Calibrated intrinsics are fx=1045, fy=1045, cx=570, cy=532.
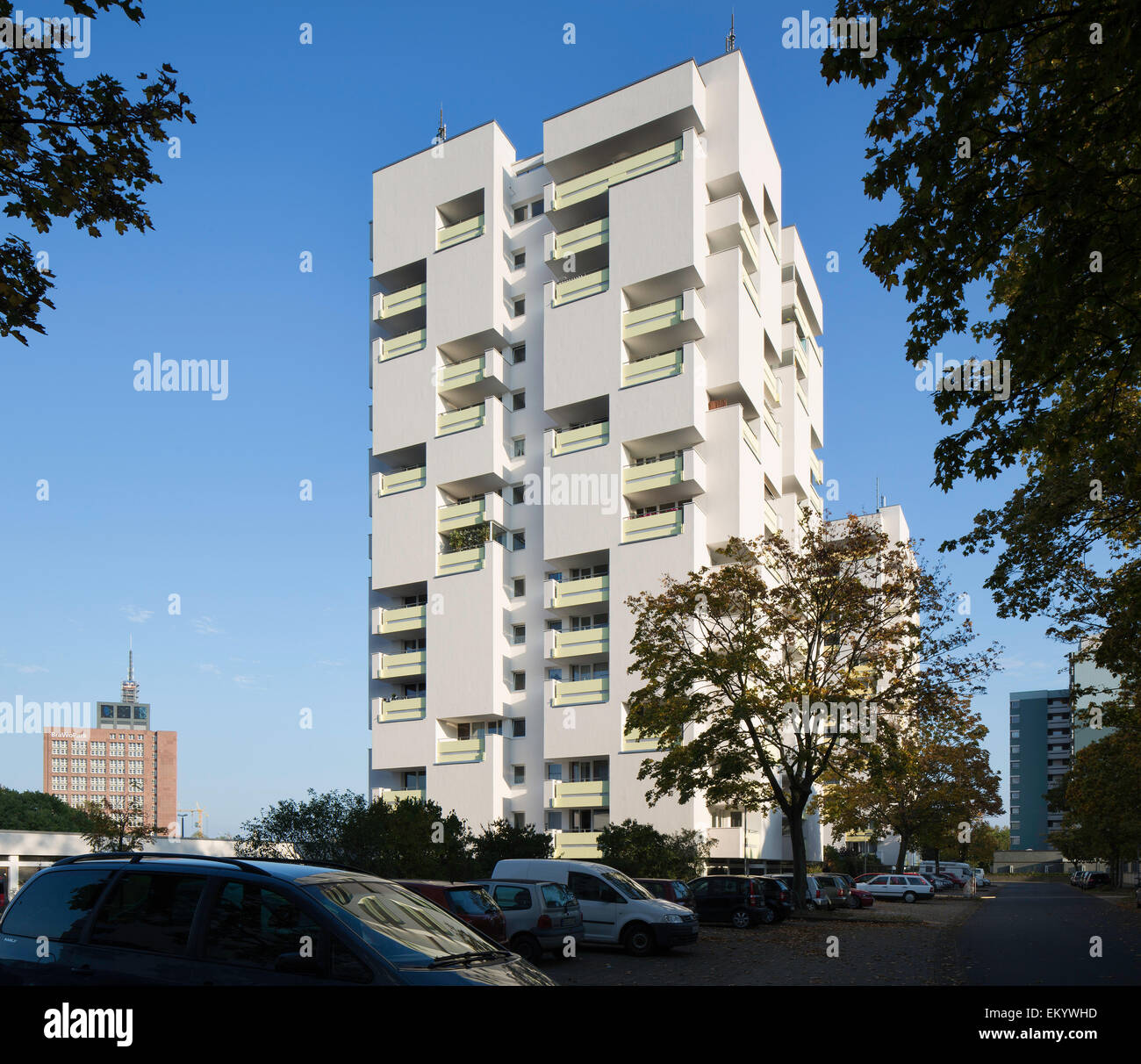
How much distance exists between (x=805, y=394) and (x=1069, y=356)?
5731 centimetres

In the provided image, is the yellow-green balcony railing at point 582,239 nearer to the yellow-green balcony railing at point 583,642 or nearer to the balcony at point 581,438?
the balcony at point 581,438

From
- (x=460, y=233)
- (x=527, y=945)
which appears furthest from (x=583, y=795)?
(x=460, y=233)

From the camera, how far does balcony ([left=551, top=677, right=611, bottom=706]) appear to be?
149 feet

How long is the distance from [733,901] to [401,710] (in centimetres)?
2515

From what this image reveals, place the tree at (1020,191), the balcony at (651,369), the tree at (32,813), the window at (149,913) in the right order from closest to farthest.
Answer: the window at (149,913) → the tree at (1020,191) → the balcony at (651,369) → the tree at (32,813)

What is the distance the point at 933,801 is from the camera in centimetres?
6059

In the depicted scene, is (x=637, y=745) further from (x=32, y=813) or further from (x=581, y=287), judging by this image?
(x=32, y=813)

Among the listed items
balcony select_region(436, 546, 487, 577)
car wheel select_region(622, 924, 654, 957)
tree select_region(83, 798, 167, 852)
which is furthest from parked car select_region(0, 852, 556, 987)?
balcony select_region(436, 546, 487, 577)

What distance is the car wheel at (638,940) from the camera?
21.1m

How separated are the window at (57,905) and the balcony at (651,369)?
4107 cm

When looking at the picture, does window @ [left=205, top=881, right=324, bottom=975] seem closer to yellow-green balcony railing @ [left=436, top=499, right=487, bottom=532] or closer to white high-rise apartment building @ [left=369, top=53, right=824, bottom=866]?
white high-rise apartment building @ [left=369, top=53, right=824, bottom=866]

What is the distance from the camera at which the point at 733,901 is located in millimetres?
29391

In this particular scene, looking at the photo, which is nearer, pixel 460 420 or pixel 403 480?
pixel 460 420

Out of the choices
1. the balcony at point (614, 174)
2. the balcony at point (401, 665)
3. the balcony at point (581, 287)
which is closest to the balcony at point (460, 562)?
the balcony at point (401, 665)
